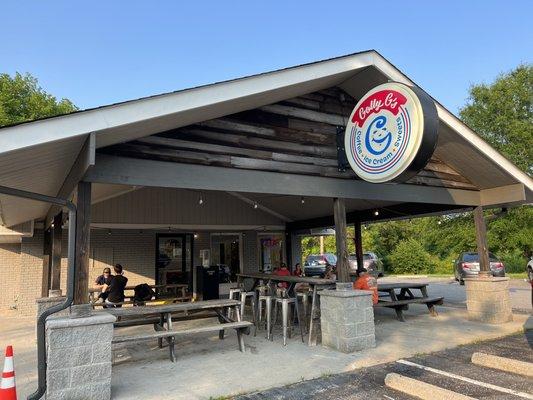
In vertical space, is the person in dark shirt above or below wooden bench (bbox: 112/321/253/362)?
above

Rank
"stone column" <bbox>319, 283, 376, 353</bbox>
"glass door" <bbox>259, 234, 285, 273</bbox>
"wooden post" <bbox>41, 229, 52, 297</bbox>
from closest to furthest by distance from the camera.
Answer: "stone column" <bbox>319, 283, 376, 353</bbox>
"wooden post" <bbox>41, 229, 52, 297</bbox>
"glass door" <bbox>259, 234, 285, 273</bbox>

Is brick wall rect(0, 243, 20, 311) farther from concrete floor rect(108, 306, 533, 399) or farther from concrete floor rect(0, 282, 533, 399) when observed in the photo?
concrete floor rect(108, 306, 533, 399)

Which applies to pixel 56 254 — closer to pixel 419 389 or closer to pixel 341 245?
pixel 341 245

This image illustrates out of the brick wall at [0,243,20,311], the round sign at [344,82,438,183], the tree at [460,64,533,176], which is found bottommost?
the brick wall at [0,243,20,311]

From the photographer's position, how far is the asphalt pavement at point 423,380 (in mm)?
4465

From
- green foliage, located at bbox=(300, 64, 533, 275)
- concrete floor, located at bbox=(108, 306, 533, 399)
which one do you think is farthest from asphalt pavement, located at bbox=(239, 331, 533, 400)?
green foliage, located at bbox=(300, 64, 533, 275)

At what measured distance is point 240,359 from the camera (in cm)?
605

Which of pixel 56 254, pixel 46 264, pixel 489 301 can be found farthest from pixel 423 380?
pixel 46 264

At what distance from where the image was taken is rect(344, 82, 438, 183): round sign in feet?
17.5

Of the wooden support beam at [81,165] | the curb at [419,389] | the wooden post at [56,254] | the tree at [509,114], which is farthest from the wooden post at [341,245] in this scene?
the tree at [509,114]

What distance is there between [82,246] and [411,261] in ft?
93.5

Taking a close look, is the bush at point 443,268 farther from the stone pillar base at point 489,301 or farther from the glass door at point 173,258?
the glass door at point 173,258

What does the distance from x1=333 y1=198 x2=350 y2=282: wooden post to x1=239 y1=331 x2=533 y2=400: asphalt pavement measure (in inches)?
62.7

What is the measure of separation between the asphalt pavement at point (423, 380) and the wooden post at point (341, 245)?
1.59 m
